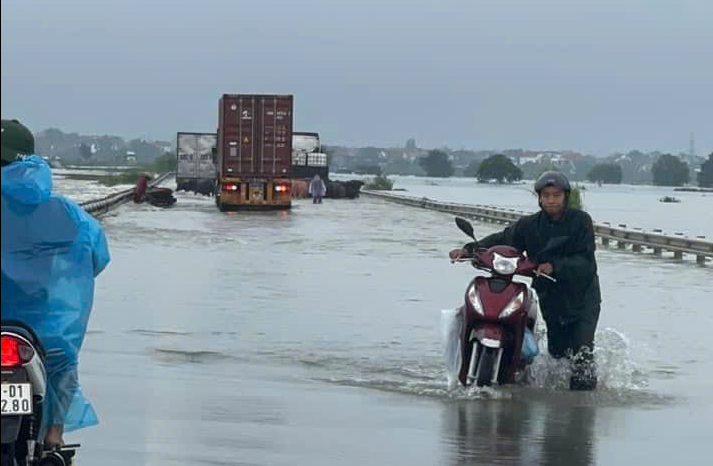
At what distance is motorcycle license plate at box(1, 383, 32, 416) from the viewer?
18.7 ft

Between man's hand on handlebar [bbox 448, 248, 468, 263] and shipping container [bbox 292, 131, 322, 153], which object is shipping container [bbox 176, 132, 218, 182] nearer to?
shipping container [bbox 292, 131, 322, 153]

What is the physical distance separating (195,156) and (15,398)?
7644cm

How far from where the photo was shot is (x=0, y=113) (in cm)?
384

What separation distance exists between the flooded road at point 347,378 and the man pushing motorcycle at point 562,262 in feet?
1.18

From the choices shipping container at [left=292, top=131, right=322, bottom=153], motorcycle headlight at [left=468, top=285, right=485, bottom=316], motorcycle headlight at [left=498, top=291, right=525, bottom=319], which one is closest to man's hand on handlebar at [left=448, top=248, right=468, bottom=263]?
motorcycle headlight at [left=468, top=285, right=485, bottom=316]

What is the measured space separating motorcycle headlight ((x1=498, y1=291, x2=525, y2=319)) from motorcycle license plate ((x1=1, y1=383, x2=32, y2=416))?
5380mm

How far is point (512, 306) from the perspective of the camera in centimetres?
1076

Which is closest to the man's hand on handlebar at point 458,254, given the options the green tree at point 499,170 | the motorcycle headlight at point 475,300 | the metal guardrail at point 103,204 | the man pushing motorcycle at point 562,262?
the man pushing motorcycle at point 562,262

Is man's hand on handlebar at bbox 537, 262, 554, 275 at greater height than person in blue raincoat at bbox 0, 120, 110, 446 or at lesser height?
lesser

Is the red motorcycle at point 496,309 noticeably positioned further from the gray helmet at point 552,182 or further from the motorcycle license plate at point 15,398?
the motorcycle license plate at point 15,398

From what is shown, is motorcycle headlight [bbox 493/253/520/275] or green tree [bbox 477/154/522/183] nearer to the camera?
motorcycle headlight [bbox 493/253/520/275]

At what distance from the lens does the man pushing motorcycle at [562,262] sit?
11.0 m

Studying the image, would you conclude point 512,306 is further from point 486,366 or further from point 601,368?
point 601,368

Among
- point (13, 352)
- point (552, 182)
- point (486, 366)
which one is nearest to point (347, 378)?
point (486, 366)
